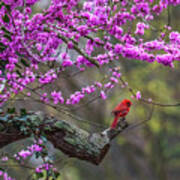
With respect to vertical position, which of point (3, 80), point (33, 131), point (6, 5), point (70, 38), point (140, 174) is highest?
point (6, 5)

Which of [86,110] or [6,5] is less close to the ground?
[6,5]

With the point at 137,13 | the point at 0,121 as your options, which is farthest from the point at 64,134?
the point at 137,13

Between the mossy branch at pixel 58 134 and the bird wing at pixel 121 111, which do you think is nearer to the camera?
the mossy branch at pixel 58 134

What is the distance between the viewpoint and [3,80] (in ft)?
11.1

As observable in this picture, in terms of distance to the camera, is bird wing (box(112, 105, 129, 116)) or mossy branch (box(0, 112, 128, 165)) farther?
bird wing (box(112, 105, 129, 116))

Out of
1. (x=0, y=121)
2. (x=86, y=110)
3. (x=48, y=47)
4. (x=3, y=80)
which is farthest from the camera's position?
(x=86, y=110)

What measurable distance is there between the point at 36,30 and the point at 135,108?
6.93 metres

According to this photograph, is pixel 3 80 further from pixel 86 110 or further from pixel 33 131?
pixel 86 110

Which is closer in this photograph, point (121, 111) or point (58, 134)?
point (58, 134)

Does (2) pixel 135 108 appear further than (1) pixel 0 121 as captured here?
Yes

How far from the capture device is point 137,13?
3.84 m

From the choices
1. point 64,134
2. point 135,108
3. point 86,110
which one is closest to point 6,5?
point 64,134

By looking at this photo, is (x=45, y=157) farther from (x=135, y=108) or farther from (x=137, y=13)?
(x=135, y=108)

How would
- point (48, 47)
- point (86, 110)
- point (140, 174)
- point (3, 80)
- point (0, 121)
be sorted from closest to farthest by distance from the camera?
point (0, 121) → point (3, 80) → point (48, 47) → point (86, 110) → point (140, 174)
